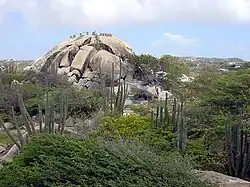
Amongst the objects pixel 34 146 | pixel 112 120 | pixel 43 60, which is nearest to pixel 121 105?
pixel 112 120

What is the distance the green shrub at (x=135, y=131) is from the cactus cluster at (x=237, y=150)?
2.06m

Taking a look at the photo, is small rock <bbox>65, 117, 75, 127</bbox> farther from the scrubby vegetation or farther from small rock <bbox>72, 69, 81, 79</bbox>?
small rock <bbox>72, 69, 81, 79</bbox>

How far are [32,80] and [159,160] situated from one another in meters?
29.3

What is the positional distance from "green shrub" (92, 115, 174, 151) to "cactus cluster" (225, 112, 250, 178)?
81.3 inches

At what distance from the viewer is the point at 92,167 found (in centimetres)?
1080

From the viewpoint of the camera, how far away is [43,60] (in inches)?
1892

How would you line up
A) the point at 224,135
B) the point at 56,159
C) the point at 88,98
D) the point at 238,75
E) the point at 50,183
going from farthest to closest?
1. the point at 88,98
2. the point at 238,75
3. the point at 224,135
4. the point at 56,159
5. the point at 50,183

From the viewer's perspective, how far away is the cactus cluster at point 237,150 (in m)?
16.1

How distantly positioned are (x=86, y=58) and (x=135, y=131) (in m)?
26.3

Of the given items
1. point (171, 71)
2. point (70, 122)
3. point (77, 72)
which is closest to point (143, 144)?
point (70, 122)

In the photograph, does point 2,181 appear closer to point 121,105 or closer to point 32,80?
point 121,105

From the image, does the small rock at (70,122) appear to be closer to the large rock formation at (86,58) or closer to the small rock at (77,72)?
the large rock formation at (86,58)

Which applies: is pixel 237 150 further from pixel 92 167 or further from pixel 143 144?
pixel 92 167

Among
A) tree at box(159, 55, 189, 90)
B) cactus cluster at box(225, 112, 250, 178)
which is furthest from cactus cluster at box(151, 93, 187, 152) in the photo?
tree at box(159, 55, 189, 90)
